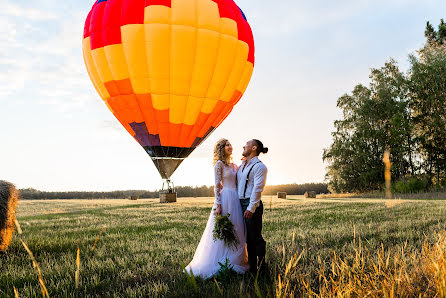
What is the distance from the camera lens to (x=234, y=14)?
16.0m

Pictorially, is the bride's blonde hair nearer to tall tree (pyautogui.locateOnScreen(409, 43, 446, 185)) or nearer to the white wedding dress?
the white wedding dress

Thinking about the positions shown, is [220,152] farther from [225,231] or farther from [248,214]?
[225,231]

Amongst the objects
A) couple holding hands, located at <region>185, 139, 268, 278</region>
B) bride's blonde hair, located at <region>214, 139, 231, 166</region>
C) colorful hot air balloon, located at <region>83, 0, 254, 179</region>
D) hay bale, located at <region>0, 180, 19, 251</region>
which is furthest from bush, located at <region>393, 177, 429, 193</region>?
hay bale, located at <region>0, 180, 19, 251</region>

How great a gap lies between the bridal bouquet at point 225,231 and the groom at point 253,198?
8.2 inches

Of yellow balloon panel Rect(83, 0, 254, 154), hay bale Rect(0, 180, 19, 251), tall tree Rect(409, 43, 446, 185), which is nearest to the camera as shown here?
hay bale Rect(0, 180, 19, 251)

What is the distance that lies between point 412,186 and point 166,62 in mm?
28825

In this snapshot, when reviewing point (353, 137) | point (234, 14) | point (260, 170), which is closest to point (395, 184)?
point (353, 137)

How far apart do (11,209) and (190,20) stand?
419 inches

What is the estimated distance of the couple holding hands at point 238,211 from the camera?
15.4ft

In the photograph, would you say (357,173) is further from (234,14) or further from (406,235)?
(406,235)

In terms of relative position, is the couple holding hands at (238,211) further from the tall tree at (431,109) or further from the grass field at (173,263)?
the tall tree at (431,109)

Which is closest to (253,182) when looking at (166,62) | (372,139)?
(166,62)

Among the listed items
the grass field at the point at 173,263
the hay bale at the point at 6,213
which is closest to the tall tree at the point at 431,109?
the grass field at the point at 173,263

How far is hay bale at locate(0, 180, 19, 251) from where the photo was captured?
21.3ft
